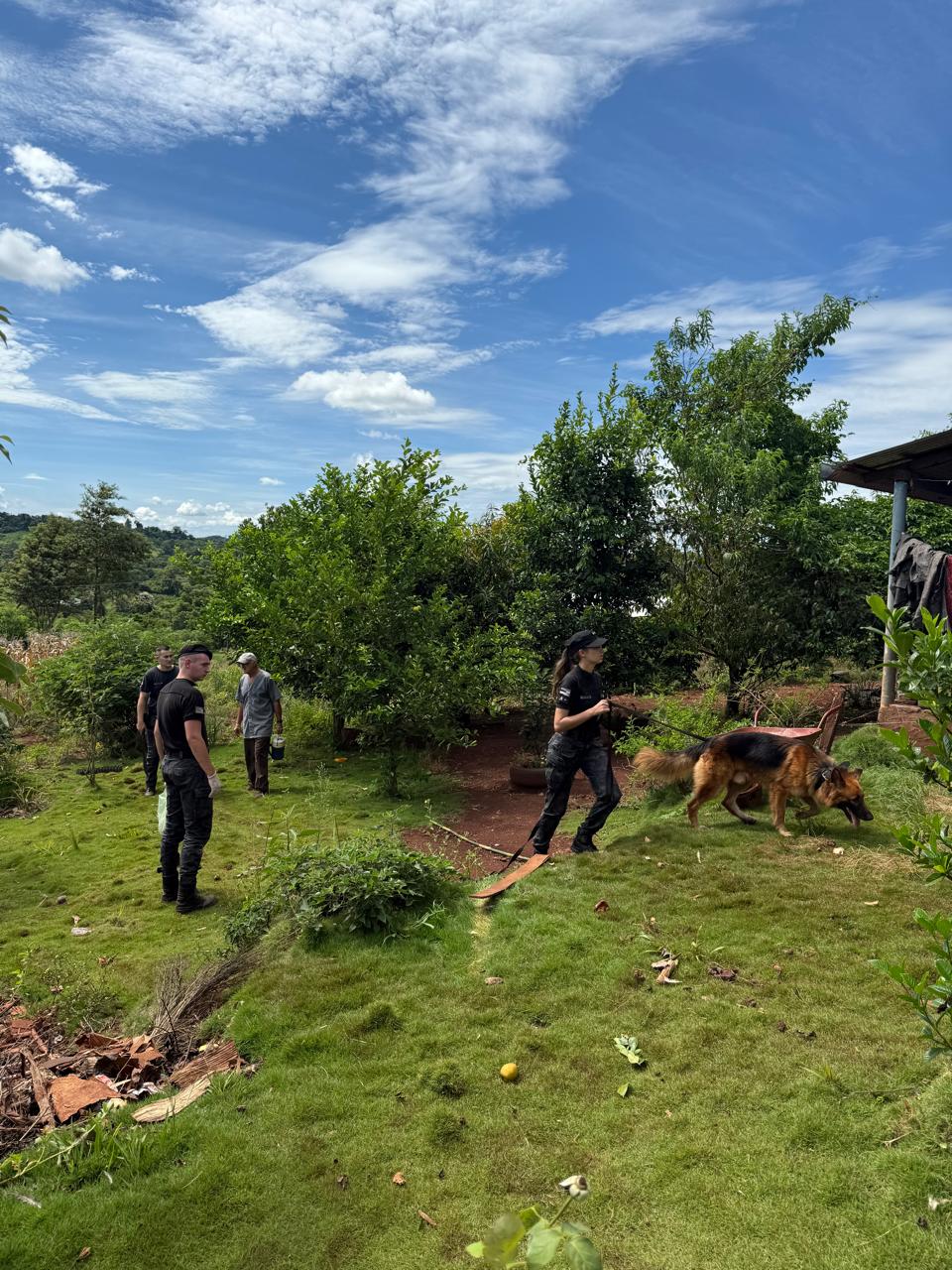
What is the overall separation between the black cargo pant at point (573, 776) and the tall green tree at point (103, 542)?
34148 millimetres

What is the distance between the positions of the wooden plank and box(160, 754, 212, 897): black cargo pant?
2465mm

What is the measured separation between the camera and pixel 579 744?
6457mm

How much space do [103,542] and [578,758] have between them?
35.3 m

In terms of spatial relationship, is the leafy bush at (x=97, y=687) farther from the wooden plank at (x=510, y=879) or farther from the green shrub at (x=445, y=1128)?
the green shrub at (x=445, y=1128)

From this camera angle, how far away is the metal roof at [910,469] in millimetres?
8602

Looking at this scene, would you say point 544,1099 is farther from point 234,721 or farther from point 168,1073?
point 234,721

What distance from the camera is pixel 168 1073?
415 cm

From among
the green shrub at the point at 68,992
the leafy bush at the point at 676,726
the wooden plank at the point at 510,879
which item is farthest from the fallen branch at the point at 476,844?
the green shrub at the point at 68,992

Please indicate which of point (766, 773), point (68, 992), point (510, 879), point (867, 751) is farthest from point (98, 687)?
point (867, 751)

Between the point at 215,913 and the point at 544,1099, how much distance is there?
3906 millimetres

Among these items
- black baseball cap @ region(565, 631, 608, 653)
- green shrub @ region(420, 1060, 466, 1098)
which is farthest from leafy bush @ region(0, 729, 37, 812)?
green shrub @ region(420, 1060, 466, 1098)

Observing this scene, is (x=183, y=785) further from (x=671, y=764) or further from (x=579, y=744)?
(x=671, y=764)

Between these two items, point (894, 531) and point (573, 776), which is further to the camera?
point (894, 531)

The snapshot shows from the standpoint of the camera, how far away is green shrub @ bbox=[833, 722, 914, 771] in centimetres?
820
